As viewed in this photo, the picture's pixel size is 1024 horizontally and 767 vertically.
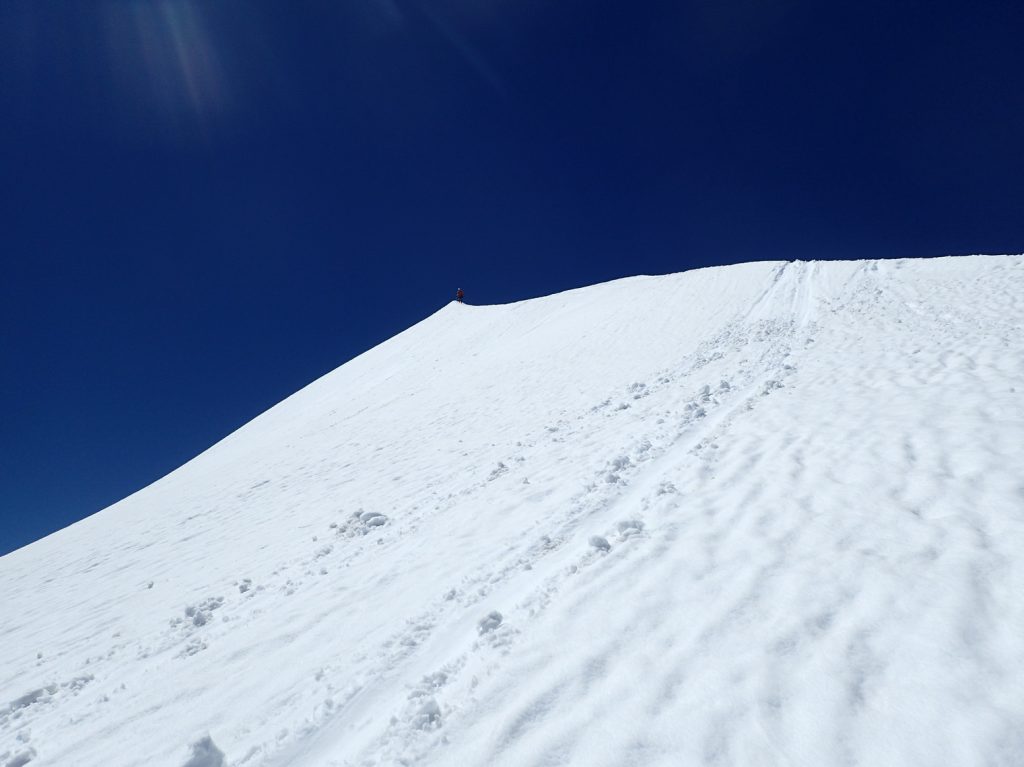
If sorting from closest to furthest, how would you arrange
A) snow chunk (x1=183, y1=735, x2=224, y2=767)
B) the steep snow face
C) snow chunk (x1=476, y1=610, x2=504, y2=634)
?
the steep snow face < snow chunk (x1=183, y1=735, x2=224, y2=767) < snow chunk (x1=476, y1=610, x2=504, y2=634)

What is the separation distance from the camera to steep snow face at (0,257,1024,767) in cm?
Answer: 299

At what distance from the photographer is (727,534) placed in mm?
4855

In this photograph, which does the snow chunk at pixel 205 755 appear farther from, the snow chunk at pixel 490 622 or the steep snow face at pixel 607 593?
the snow chunk at pixel 490 622

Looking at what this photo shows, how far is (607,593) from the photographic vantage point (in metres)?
4.31

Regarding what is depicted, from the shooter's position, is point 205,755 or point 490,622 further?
point 490,622

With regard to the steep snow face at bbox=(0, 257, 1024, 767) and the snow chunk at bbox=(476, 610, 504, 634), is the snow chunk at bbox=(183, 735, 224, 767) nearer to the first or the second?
the steep snow face at bbox=(0, 257, 1024, 767)

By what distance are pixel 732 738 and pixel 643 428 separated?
6448mm

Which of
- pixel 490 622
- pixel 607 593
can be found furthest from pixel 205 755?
pixel 607 593

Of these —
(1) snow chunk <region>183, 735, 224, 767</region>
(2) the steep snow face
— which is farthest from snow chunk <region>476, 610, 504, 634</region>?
(1) snow chunk <region>183, 735, 224, 767</region>

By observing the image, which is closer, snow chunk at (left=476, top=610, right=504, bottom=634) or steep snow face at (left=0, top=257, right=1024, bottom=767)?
steep snow face at (left=0, top=257, right=1024, bottom=767)

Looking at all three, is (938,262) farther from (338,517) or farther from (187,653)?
(187,653)

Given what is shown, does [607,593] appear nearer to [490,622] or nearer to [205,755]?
[490,622]

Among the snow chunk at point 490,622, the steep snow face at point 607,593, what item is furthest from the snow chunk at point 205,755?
the snow chunk at point 490,622

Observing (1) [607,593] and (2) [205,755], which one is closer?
(2) [205,755]
